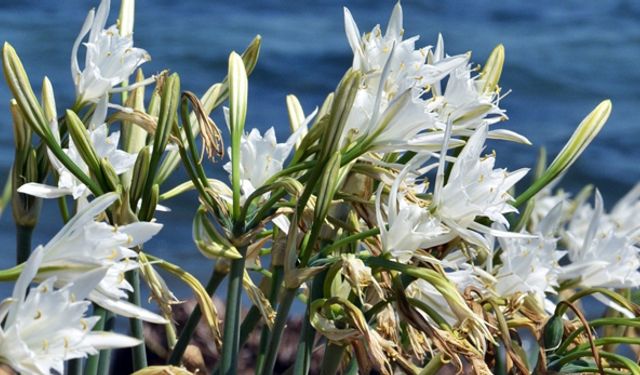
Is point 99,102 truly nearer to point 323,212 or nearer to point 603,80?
point 323,212

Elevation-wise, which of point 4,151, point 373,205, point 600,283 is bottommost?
point 4,151

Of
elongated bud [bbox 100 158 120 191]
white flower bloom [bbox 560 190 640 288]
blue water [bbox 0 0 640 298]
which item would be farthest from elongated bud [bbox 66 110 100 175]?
blue water [bbox 0 0 640 298]

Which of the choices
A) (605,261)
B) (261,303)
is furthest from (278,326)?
(605,261)

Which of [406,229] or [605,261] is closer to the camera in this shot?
[406,229]

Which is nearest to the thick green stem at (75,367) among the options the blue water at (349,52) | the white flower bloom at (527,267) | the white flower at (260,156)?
the white flower at (260,156)

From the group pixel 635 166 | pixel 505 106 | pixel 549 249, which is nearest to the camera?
pixel 549 249

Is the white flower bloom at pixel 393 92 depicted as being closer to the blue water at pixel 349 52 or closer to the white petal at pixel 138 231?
the white petal at pixel 138 231

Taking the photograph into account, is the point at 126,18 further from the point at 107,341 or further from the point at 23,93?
the point at 107,341

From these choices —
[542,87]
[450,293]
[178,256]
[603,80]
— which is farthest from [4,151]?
[450,293]
